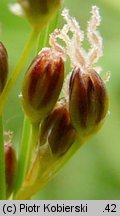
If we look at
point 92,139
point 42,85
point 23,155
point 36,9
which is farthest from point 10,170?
point 92,139

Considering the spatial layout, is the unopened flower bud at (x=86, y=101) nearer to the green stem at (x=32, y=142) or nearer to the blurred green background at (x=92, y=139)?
the green stem at (x=32, y=142)

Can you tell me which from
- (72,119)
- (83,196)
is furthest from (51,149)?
(83,196)

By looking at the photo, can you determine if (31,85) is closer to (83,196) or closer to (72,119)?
(72,119)

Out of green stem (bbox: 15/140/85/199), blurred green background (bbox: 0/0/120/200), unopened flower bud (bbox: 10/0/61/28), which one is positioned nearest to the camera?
unopened flower bud (bbox: 10/0/61/28)

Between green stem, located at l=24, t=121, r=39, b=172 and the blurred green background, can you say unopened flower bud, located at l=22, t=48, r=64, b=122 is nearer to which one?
green stem, located at l=24, t=121, r=39, b=172

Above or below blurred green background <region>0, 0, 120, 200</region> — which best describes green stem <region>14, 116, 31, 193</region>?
below

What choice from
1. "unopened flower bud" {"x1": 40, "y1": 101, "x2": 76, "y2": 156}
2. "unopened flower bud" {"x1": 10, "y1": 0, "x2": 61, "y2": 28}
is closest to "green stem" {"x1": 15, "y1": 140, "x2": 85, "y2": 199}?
"unopened flower bud" {"x1": 40, "y1": 101, "x2": 76, "y2": 156}

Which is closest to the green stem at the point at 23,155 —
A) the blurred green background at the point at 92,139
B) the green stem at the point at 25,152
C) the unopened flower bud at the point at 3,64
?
the green stem at the point at 25,152
